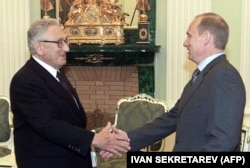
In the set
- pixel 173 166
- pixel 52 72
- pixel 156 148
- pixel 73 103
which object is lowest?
pixel 156 148

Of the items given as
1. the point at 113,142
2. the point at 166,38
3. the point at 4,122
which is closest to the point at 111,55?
the point at 166,38

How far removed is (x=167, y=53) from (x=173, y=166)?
315cm

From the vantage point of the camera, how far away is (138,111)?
12.5 ft

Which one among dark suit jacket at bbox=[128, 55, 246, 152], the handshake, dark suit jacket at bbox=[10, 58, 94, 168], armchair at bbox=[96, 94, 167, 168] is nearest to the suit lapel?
dark suit jacket at bbox=[10, 58, 94, 168]

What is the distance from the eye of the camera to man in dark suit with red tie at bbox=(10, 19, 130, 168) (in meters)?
2.31

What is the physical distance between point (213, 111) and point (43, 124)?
2.72ft

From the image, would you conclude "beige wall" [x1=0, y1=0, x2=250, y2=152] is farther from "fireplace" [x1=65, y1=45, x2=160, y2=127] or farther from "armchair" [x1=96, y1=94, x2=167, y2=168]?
"armchair" [x1=96, y1=94, x2=167, y2=168]

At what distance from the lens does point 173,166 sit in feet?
6.40

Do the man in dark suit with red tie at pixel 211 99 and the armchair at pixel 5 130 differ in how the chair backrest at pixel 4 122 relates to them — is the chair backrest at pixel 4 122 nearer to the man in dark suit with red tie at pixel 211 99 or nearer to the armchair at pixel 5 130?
the armchair at pixel 5 130

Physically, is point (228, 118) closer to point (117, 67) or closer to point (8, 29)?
point (117, 67)

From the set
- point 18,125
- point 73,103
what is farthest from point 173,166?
point 18,125

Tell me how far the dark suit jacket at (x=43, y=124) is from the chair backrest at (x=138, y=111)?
1386 mm

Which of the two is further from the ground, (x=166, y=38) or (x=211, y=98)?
(x=166, y=38)

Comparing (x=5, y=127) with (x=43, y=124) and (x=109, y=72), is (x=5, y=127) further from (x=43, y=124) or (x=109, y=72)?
(x=43, y=124)
